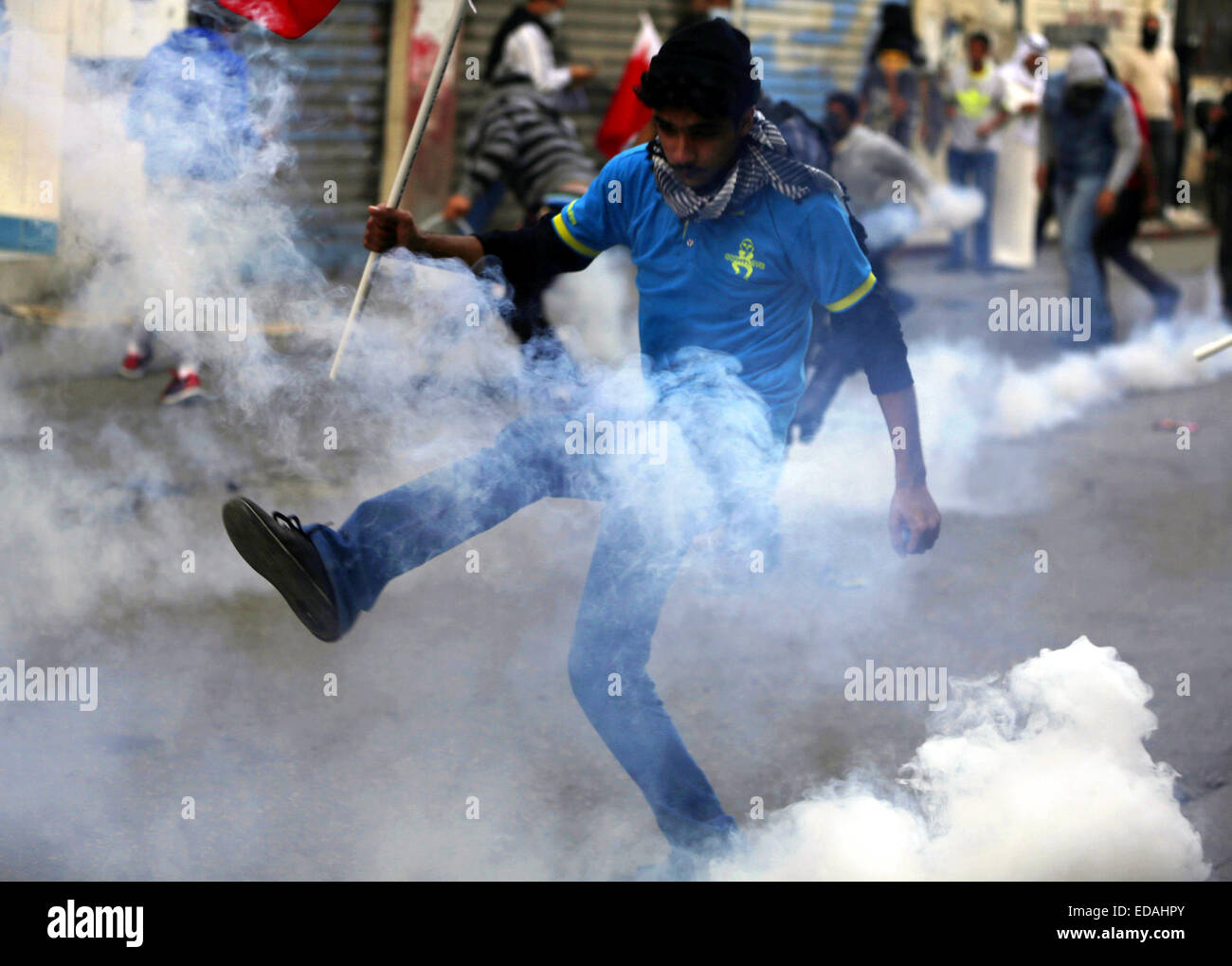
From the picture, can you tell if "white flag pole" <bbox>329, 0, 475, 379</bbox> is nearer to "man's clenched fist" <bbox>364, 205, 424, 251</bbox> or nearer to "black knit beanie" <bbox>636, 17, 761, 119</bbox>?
"man's clenched fist" <bbox>364, 205, 424, 251</bbox>

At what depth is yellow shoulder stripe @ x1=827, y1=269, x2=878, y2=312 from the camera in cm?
299

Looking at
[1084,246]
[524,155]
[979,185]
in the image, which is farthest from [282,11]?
[979,185]

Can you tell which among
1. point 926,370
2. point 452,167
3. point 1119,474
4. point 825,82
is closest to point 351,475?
point 1119,474

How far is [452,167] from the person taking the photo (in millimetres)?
11359

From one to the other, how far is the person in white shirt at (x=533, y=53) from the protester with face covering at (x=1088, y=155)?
2.96m

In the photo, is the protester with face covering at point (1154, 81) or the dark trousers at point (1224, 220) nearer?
the dark trousers at point (1224, 220)

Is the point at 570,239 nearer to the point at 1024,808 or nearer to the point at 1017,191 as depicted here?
the point at 1024,808

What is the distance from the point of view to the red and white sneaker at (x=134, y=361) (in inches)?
283

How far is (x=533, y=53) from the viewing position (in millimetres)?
8102

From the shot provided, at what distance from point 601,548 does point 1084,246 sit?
7.00m

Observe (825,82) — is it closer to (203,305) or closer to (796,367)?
(203,305)

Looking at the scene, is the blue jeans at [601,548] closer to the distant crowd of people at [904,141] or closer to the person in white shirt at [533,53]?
the distant crowd of people at [904,141]

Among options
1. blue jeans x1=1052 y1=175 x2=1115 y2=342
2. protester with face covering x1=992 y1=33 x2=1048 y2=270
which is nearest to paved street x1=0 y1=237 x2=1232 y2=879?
blue jeans x1=1052 y1=175 x2=1115 y2=342

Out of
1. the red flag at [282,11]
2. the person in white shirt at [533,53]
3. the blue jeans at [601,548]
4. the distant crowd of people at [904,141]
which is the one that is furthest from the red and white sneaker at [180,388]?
the blue jeans at [601,548]
